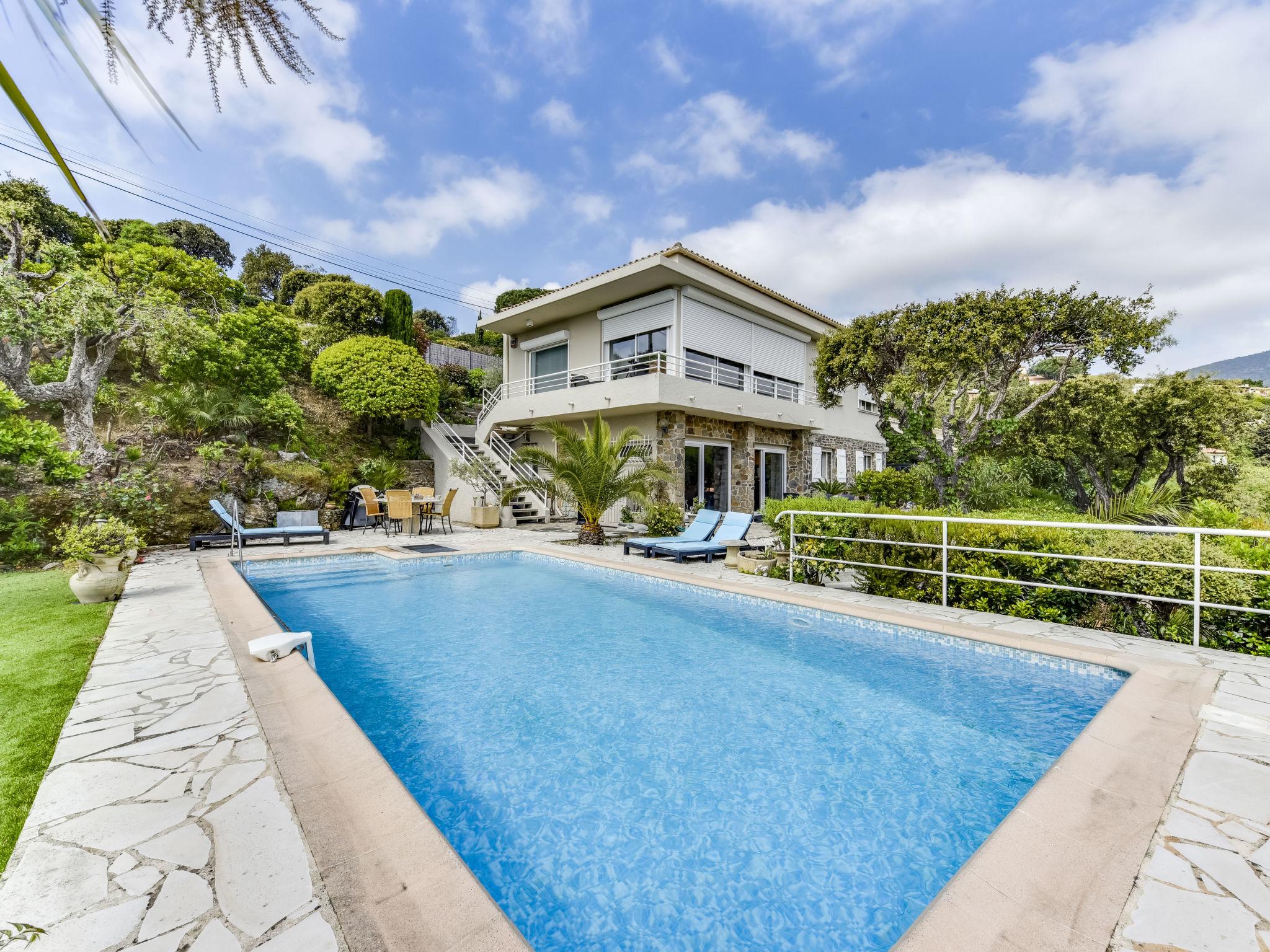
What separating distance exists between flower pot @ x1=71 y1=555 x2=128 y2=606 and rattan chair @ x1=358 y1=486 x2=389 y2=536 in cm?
766

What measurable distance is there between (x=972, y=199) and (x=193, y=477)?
794 inches

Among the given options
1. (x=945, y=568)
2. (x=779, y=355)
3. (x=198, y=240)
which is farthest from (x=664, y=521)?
(x=198, y=240)

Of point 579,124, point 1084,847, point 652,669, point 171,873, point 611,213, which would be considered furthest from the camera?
point 611,213

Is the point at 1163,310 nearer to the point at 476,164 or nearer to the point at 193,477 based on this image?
the point at 476,164

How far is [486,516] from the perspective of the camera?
16.3m

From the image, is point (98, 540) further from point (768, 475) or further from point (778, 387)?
point (778, 387)

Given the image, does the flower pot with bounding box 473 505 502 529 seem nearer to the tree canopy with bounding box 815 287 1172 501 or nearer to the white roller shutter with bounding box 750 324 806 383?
the white roller shutter with bounding box 750 324 806 383

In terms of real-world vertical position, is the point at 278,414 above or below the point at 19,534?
above

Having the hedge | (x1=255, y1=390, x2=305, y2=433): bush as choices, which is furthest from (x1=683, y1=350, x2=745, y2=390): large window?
(x1=255, y1=390, x2=305, y2=433): bush

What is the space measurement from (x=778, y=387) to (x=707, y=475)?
185 inches

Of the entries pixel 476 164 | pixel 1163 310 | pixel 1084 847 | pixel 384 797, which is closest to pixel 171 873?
pixel 384 797

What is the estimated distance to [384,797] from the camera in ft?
9.10

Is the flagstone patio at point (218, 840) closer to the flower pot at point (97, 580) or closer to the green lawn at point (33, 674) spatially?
the green lawn at point (33, 674)

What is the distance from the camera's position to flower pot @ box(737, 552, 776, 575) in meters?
9.07
